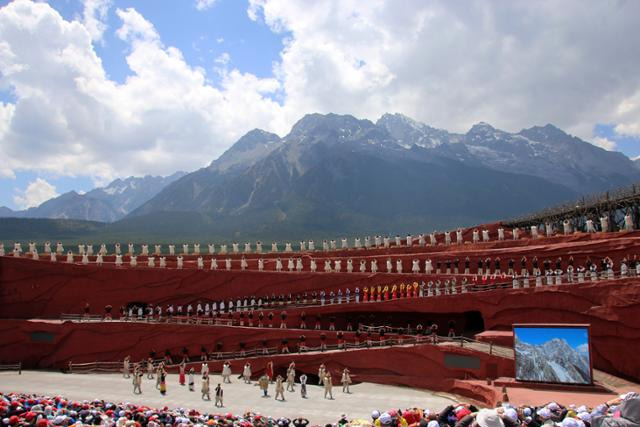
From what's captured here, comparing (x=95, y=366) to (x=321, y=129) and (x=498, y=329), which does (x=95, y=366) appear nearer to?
(x=498, y=329)

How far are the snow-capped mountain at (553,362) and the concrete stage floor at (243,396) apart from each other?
10.6 ft

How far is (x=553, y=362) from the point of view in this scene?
21.3 meters

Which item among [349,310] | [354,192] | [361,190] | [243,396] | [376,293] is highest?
[361,190]

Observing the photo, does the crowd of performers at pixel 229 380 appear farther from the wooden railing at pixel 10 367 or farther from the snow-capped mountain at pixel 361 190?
the snow-capped mountain at pixel 361 190

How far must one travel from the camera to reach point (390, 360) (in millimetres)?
26969

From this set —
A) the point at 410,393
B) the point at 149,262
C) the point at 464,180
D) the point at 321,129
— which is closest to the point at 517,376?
the point at 410,393

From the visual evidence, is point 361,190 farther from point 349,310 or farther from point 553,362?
point 553,362

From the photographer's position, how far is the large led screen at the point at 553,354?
20.9 m

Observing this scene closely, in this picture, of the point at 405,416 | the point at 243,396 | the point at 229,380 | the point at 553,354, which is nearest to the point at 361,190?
the point at 229,380

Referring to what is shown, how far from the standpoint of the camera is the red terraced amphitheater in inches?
991

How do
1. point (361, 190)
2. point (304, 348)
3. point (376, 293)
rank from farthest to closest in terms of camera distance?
point (361, 190), point (376, 293), point (304, 348)

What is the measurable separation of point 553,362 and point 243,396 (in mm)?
12338

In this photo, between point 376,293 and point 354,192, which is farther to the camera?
point 354,192

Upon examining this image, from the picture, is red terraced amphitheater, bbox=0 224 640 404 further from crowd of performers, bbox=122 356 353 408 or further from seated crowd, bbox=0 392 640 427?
seated crowd, bbox=0 392 640 427
